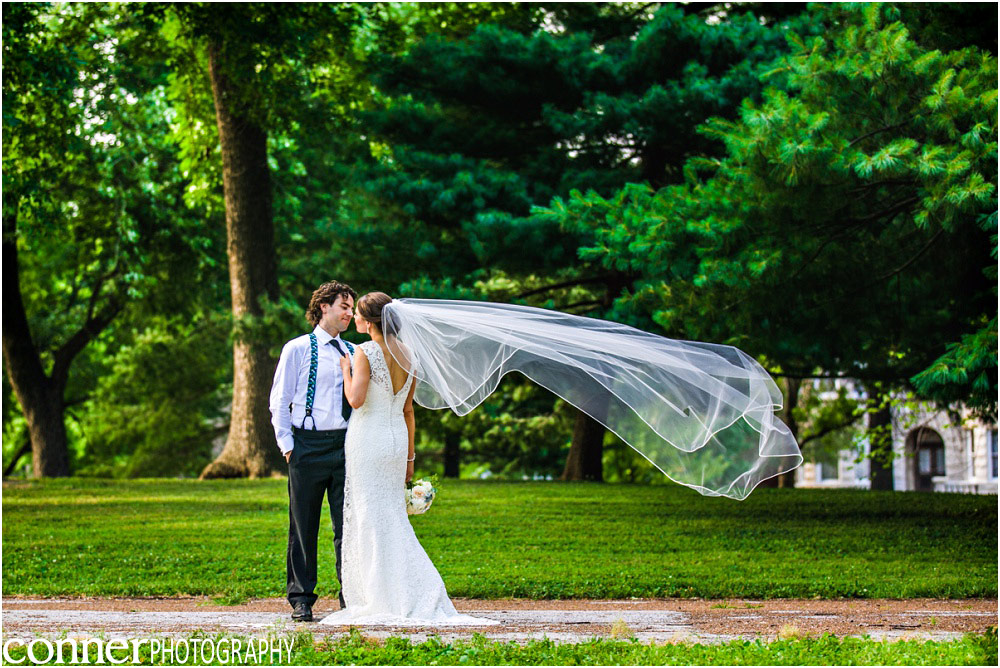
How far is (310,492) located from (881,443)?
1865 cm

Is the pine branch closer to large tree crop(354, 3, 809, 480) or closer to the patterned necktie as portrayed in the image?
large tree crop(354, 3, 809, 480)

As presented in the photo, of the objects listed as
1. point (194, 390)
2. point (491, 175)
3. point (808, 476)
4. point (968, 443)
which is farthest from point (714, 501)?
point (808, 476)

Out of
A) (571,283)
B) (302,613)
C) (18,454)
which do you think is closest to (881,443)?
(571,283)

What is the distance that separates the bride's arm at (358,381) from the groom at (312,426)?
0.27 meters

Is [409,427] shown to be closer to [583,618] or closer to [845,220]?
[583,618]

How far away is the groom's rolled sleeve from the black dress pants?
A: 0.10 meters

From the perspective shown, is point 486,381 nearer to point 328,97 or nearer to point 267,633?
point 267,633

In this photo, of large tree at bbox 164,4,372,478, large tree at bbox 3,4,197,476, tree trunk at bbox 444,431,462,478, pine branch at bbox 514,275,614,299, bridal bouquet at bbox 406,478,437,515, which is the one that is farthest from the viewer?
tree trunk at bbox 444,431,462,478

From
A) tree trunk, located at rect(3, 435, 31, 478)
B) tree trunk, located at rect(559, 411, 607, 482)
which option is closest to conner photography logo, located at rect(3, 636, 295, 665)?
tree trunk, located at rect(559, 411, 607, 482)

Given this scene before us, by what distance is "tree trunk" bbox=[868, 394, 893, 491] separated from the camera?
74.9 ft

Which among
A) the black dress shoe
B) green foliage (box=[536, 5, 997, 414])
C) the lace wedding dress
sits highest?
green foliage (box=[536, 5, 997, 414])

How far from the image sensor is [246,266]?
20.0 meters

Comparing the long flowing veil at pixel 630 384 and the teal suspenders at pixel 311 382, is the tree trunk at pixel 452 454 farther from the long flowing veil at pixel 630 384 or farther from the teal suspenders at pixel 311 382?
the teal suspenders at pixel 311 382

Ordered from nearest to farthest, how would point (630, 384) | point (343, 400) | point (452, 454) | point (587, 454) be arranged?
point (343, 400)
point (630, 384)
point (587, 454)
point (452, 454)
